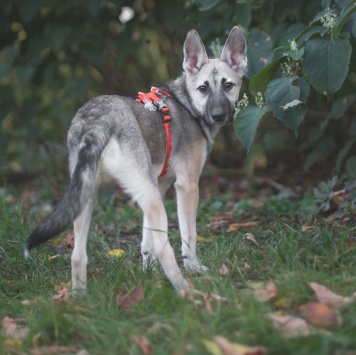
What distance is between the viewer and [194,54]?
5059 millimetres

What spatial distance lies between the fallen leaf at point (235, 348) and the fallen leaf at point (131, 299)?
0.86m

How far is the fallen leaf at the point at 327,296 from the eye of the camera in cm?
302

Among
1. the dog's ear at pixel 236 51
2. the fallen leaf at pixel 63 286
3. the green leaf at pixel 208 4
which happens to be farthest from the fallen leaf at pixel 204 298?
the green leaf at pixel 208 4

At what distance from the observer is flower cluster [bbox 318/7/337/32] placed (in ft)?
14.0

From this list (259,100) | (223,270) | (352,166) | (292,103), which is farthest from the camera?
(352,166)

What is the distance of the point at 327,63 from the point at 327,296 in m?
1.87

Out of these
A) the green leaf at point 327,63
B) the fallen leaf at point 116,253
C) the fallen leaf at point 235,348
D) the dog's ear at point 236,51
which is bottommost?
the fallen leaf at point 235,348

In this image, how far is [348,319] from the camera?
9.37 feet

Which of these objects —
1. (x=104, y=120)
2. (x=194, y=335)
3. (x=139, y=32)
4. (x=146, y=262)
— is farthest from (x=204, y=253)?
(x=139, y=32)

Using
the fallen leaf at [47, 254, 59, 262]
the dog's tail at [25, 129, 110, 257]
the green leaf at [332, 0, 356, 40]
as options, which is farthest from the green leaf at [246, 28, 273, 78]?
the fallen leaf at [47, 254, 59, 262]

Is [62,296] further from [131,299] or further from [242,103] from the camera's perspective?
[242,103]

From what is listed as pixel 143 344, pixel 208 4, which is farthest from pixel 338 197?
pixel 143 344

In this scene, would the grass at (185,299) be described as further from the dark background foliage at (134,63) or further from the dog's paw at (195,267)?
the dark background foliage at (134,63)

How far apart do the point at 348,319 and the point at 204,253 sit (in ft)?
5.80
